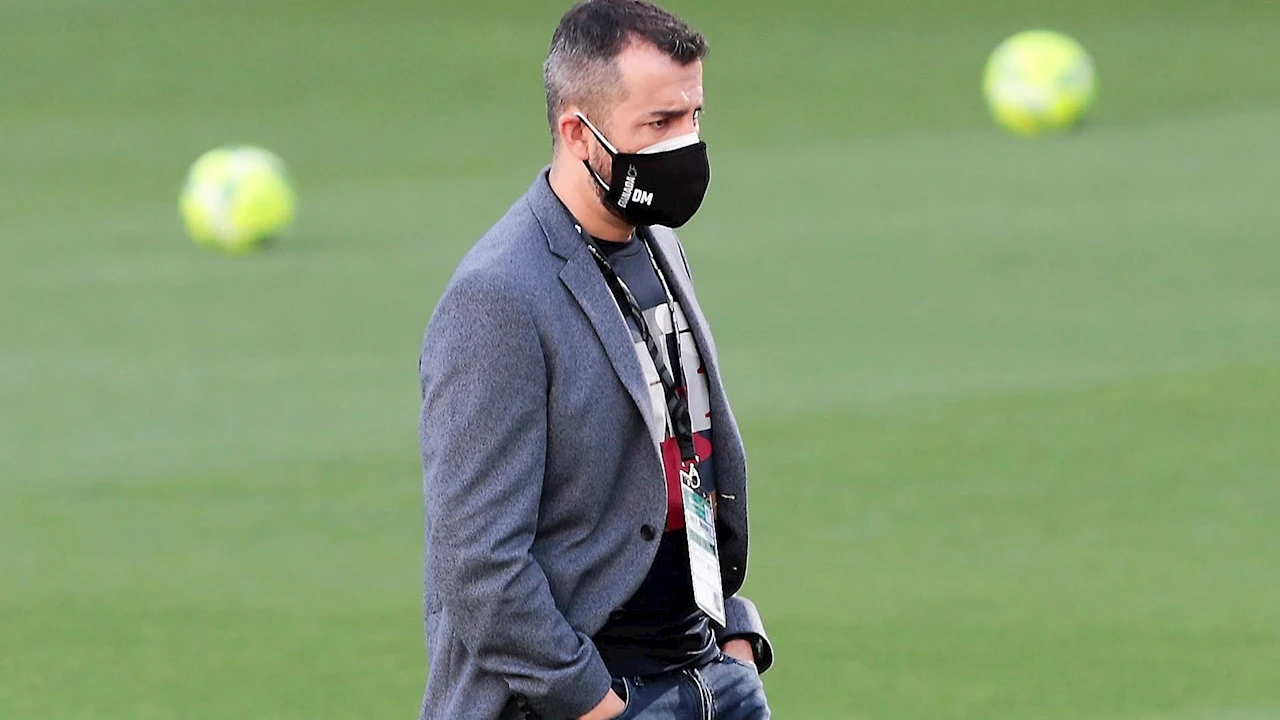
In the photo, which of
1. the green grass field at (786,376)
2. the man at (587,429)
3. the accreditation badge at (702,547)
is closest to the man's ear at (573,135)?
the man at (587,429)

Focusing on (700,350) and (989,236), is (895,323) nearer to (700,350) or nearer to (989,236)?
(989,236)

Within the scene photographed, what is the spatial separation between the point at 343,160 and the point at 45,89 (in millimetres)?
3257

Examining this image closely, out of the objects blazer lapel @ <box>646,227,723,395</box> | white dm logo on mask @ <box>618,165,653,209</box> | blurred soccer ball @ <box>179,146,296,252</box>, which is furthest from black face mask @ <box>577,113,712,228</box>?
blurred soccer ball @ <box>179,146,296,252</box>

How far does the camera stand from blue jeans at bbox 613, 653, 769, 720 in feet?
10.7

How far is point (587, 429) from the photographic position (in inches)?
124

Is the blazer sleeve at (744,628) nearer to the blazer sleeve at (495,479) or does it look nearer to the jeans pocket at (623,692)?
the jeans pocket at (623,692)

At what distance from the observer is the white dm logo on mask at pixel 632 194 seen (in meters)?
3.25

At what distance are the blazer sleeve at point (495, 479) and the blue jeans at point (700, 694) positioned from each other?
16 cm

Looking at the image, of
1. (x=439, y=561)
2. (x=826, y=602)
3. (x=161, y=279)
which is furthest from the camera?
(x=161, y=279)

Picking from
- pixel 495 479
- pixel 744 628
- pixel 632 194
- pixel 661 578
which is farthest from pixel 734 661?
pixel 632 194

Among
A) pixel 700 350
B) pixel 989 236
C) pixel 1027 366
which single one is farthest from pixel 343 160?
pixel 700 350

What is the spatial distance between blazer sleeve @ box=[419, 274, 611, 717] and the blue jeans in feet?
0.52

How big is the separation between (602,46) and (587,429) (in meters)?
0.55

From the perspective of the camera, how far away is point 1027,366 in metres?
8.60
